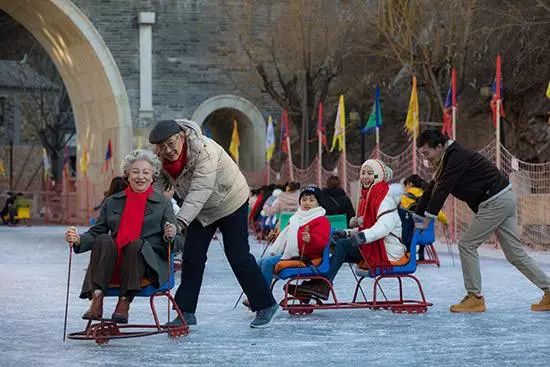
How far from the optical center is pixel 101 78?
33.9 m

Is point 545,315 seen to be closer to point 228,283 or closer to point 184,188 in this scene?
point 184,188

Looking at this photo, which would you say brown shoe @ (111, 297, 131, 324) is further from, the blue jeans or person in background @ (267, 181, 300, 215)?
person in background @ (267, 181, 300, 215)

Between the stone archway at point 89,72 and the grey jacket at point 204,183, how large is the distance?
24976 millimetres

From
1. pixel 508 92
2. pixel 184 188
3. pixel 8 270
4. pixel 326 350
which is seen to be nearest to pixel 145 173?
pixel 184 188

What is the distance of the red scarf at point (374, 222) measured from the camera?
952cm

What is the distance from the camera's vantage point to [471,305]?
376 inches

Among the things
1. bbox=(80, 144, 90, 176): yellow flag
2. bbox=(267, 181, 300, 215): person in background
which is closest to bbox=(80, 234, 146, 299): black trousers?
bbox=(267, 181, 300, 215): person in background

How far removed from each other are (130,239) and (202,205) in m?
0.51

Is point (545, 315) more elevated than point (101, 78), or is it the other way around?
point (101, 78)

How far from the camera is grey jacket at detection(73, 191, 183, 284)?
783 cm

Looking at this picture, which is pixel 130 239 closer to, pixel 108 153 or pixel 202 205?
pixel 202 205

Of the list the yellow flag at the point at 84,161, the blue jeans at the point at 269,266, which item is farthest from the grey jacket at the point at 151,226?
the yellow flag at the point at 84,161

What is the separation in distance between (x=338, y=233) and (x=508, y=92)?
2081 centimetres

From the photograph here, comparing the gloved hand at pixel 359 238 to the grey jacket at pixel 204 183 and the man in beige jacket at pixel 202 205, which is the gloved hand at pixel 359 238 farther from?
the grey jacket at pixel 204 183
